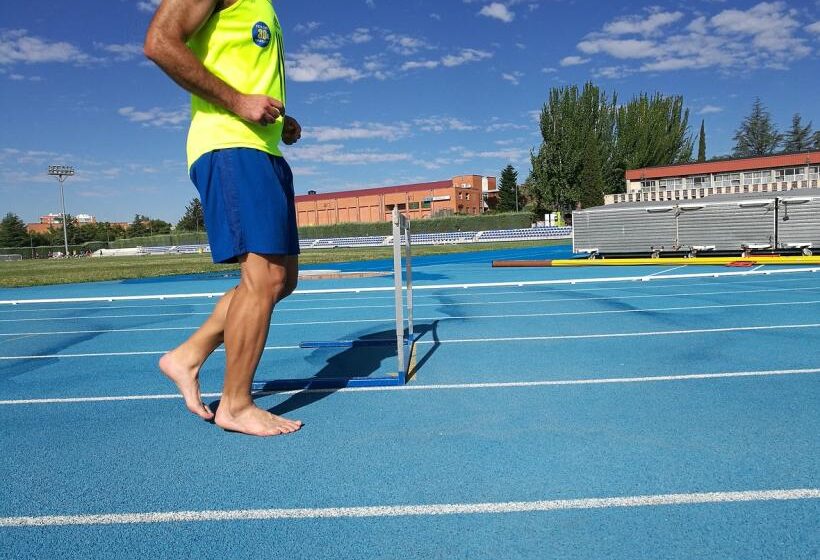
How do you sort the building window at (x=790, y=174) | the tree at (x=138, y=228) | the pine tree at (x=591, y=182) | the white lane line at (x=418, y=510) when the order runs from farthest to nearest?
the tree at (x=138, y=228) < the pine tree at (x=591, y=182) < the building window at (x=790, y=174) < the white lane line at (x=418, y=510)

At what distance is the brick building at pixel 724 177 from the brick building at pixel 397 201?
42644mm

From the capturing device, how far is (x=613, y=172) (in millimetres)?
53125

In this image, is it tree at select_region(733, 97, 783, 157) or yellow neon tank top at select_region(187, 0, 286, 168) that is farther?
tree at select_region(733, 97, 783, 157)

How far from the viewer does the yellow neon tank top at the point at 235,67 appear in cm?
260

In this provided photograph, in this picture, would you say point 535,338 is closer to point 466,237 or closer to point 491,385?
point 491,385

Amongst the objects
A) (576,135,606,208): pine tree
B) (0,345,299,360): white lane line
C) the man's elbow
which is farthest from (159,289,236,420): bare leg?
(576,135,606,208): pine tree

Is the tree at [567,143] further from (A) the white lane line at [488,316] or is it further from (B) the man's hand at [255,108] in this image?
(B) the man's hand at [255,108]

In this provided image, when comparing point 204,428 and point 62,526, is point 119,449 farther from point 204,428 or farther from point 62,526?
point 62,526

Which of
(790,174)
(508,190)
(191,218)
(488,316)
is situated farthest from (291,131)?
(191,218)

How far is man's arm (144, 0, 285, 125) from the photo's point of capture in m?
2.42

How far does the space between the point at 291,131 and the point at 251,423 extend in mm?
1604

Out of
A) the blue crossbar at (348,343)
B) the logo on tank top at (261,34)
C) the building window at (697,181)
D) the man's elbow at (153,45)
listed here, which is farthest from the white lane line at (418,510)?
the building window at (697,181)

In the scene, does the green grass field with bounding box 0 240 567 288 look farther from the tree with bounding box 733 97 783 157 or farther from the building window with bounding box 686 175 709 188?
the tree with bounding box 733 97 783 157

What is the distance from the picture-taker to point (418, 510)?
6.55 feet
